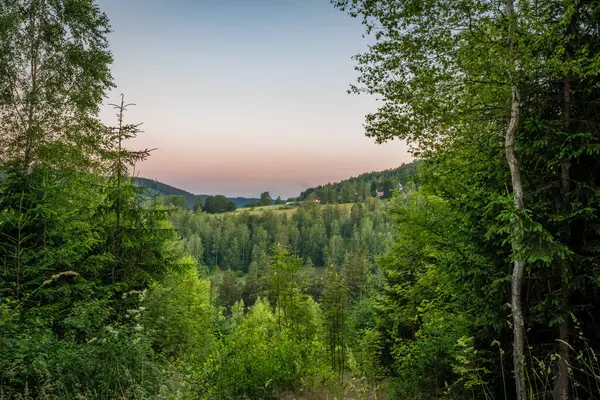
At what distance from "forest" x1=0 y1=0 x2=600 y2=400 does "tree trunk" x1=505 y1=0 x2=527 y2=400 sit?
0.13 ft

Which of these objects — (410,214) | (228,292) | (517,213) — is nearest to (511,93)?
(517,213)

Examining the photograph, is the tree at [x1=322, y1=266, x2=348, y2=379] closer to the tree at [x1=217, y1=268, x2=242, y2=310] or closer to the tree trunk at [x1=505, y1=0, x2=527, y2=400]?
the tree trunk at [x1=505, y1=0, x2=527, y2=400]

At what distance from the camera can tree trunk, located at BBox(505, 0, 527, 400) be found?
5.81 m

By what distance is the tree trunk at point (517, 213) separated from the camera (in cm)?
581

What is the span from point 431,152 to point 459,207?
1707mm

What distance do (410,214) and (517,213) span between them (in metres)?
7.39

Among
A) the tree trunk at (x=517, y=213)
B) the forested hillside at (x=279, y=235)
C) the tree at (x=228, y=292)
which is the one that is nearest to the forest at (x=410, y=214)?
the tree trunk at (x=517, y=213)

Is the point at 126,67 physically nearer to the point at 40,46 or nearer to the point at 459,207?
the point at 40,46

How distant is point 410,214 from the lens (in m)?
13.2

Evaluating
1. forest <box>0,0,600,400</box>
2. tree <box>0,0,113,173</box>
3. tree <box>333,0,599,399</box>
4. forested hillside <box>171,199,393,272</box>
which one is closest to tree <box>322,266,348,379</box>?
forest <box>0,0,600,400</box>

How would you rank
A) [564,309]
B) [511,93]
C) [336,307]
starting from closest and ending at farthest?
[564,309] < [511,93] < [336,307]

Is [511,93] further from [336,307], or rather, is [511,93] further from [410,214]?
[336,307]

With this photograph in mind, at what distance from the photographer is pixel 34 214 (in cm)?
885

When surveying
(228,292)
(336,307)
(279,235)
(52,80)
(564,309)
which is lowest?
(228,292)
